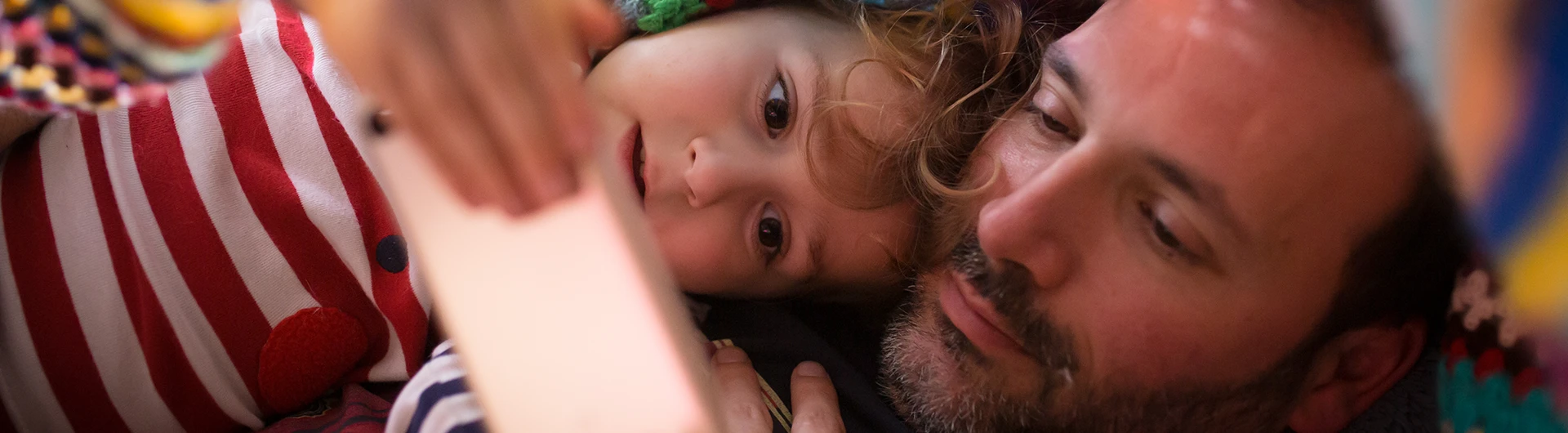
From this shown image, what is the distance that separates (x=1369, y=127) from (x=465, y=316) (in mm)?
505

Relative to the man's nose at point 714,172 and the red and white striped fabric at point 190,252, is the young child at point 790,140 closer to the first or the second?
the man's nose at point 714,172

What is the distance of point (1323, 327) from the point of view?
585 millimetres

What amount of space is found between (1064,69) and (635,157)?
1.15ft

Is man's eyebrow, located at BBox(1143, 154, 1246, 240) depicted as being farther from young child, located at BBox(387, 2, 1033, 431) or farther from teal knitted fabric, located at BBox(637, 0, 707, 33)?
teal knitted fabric, located at BBox(637, 0, 707, 33)

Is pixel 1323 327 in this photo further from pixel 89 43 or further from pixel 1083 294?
pixel 89 43

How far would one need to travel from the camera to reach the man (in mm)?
508

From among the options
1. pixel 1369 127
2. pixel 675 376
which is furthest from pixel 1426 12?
pixel 675 376

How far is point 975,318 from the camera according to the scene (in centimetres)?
66

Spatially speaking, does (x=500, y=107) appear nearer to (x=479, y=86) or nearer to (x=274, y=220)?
(x=479, y=86)

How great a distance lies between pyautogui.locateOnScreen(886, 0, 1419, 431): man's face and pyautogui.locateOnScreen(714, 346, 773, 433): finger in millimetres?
152

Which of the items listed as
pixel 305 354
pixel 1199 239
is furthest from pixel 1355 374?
pixel 305 354

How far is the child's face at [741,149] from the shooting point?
0.70 meters

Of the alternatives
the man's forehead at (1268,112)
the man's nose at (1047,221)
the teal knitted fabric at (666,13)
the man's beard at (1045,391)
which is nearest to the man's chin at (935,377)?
the man's beard at (1045,391)

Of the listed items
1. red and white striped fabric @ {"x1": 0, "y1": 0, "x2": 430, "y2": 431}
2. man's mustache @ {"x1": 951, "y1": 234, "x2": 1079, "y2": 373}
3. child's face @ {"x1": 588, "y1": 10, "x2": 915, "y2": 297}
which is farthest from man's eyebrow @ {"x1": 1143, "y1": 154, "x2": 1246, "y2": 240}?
red and white striped fabric @ {"x1": 0, "y1": 0, "x2": 430, "y2": 431}
